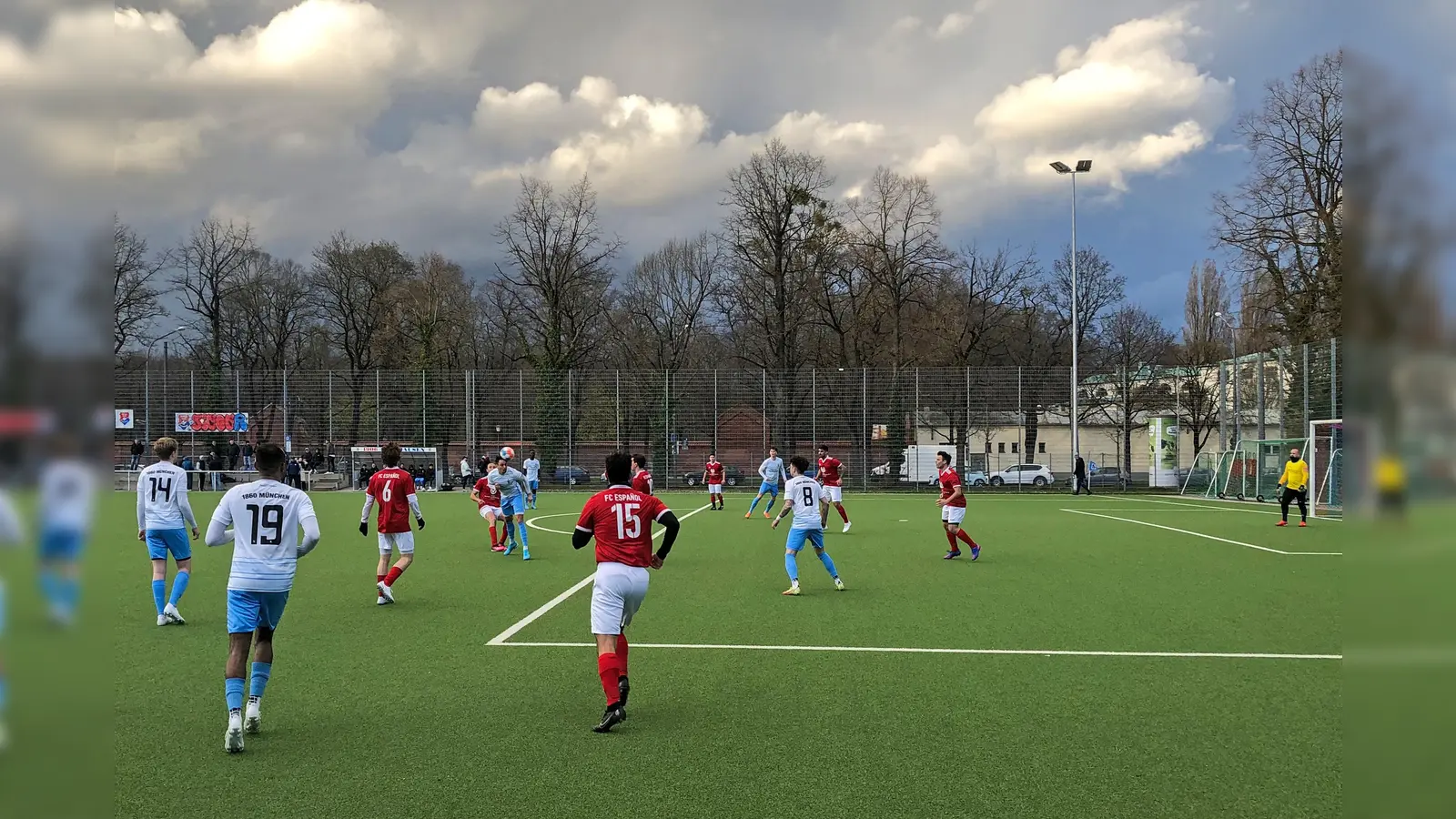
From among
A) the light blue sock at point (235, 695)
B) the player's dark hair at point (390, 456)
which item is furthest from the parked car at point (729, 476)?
the light blue sock at point (235, 695)

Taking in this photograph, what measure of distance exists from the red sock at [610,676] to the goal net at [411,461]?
42.9 meters

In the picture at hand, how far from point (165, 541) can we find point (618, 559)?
713 centimetres

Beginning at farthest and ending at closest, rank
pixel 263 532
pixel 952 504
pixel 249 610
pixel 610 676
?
pixel 952 504, pixel 610 676, pixel 263 532, pixel 249 610

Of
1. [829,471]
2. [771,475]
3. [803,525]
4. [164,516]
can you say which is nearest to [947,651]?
[803,525]

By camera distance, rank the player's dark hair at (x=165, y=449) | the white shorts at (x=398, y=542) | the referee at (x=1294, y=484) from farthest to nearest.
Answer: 1. the referee at (x=1294, y=484)
2. the white shorts at (x=398, y=542)
3. the player's dark hair at (x=165, y=449)

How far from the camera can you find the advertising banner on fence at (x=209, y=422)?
1930 inches

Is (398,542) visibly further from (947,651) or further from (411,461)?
Answer: (411,461)

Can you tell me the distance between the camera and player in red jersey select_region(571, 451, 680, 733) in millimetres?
7570

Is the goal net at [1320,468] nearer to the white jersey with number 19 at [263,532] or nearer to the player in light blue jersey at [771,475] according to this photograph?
the player in light blue jersey at [771,475]

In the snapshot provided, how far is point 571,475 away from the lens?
4891cm

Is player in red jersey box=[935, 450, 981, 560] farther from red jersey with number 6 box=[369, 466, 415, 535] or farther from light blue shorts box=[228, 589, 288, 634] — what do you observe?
light blue shorts box=[228, 589, 288, 634]
